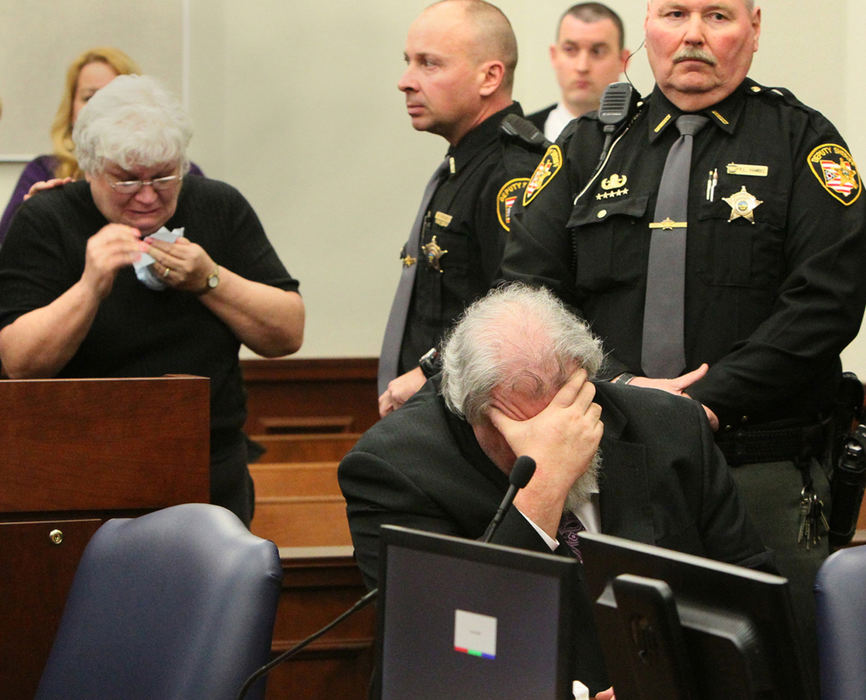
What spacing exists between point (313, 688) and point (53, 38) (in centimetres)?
382

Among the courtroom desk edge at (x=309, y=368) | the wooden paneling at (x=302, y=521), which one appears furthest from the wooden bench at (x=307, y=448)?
the wooden paneling at (x=302, y=521)

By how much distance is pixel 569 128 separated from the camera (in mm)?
2893

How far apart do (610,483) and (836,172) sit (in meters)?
0.89

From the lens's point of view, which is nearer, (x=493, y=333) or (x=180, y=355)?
(x=493, y=333)

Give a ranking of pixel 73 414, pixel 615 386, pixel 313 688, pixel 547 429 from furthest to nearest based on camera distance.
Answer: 1. pixel 313 688
2. pixel 73 414
3. pixel 615 386
4. pixel 547 429

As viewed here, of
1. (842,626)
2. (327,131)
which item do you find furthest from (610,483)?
(327,131)

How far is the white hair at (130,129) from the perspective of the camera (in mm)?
2805

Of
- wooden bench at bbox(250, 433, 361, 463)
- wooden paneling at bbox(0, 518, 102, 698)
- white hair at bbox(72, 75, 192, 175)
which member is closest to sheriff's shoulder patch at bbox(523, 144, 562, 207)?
white hair at bbox(72, 75, 192, 175)

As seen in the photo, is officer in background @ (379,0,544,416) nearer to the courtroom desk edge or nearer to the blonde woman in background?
the blonde woman in background

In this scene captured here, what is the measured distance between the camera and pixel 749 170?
8.45 feet

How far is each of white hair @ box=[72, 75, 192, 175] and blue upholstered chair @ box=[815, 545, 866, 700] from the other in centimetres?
174

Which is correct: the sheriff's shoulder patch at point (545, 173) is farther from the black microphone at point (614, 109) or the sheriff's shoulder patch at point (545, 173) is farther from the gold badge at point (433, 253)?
the gold badge at point (433, 253)

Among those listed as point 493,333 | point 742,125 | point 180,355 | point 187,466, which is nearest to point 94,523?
point 187,466

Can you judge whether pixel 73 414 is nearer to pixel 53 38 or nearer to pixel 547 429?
pixel 547 429
